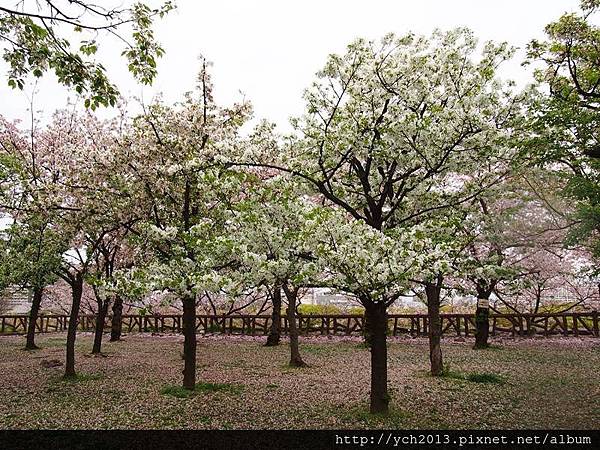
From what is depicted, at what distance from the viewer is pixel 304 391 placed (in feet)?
37.2

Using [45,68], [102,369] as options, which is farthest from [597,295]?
[45,68]

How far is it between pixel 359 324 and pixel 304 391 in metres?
14.5

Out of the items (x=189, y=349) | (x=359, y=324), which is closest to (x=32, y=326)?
(x=189, y=349)

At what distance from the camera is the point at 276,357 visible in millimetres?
17922

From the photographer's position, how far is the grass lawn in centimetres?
852

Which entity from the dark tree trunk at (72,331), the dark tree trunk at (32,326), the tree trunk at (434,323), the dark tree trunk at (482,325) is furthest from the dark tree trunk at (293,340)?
the dark tree trunk at (32,326)

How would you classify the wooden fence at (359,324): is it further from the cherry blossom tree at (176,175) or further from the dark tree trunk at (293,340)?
the cherry blossom tree at (176,175)

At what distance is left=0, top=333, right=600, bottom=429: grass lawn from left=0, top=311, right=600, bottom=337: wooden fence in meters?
3.12

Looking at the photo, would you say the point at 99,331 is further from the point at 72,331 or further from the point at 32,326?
the point at 72,331

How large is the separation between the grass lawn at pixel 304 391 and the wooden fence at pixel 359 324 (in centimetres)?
312

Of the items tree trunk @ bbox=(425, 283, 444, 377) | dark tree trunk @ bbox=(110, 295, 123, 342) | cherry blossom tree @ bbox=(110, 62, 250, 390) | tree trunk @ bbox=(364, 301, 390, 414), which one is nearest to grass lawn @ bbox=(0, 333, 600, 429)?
tree trunk @ bbox=(364, 301, 390, 414)

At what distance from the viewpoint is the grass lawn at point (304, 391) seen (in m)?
8.52

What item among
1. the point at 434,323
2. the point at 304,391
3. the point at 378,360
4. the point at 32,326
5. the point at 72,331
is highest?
the point at 434,323

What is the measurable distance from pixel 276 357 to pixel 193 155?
10.3 metres
